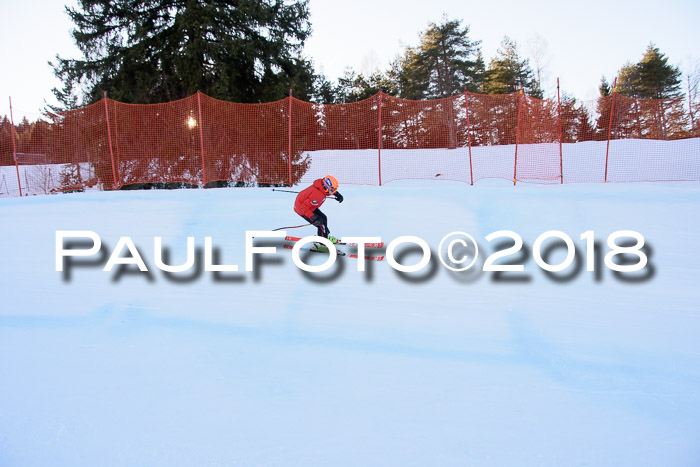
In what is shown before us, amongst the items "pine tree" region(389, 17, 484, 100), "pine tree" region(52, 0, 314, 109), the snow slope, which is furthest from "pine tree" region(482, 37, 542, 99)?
the snow slope

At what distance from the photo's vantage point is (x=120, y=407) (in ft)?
10.3

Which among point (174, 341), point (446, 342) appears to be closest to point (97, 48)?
point (174, 341)

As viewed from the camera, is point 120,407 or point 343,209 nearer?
point 120,407

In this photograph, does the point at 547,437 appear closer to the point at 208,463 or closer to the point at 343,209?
the point at 208,463

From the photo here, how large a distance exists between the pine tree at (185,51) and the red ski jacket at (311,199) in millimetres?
9103

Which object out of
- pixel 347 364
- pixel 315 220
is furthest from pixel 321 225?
pixel 347 364

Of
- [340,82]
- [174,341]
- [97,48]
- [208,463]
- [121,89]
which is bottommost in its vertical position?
[208,463]

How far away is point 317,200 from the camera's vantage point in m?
7.16

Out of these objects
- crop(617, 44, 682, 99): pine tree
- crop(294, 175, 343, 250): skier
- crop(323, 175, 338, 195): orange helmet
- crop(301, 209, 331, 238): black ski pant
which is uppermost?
crop(617, 44, 682, 99): pine tree

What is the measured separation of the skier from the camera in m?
7.05

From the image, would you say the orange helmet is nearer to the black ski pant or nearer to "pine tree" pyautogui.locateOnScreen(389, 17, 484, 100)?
the black ski pant

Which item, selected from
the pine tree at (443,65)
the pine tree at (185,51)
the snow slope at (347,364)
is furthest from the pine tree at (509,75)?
the snow slope at (347,364)

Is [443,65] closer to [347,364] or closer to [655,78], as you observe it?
[655,78]

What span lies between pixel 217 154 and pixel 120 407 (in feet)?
31.6
